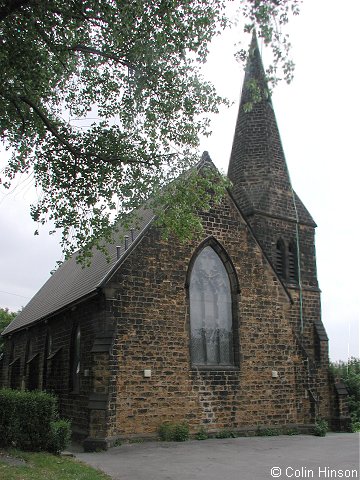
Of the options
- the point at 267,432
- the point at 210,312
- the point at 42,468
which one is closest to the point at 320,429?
the point at 267,432

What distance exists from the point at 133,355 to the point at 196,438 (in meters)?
3.14

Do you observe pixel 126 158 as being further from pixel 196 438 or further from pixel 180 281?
pixel 196 438

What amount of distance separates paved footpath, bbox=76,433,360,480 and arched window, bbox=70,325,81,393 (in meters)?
4.13

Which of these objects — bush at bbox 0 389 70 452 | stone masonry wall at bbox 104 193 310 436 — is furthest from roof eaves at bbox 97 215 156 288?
bush at bbox 0 389 70 452

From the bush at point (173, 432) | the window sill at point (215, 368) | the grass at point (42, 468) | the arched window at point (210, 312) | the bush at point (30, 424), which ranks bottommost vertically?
the grass at point (42, 468)

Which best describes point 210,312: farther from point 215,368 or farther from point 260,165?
point 260,165

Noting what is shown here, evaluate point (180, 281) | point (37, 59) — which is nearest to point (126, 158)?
point (37, 59)

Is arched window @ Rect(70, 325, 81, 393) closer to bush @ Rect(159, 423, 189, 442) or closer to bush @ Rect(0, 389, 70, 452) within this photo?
bush @ Rect(159, 423, 189, 442)

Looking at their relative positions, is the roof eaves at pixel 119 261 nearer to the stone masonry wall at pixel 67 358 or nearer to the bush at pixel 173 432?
the stone masonry wall at pixel 67 358

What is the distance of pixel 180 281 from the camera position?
16875mm

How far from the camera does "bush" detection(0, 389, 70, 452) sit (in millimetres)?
11672

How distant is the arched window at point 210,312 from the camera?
17.0 meters

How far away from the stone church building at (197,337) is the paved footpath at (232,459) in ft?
3.74

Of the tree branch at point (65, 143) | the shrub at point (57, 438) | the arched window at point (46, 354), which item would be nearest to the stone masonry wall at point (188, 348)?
the shrub at point (57, 438)
